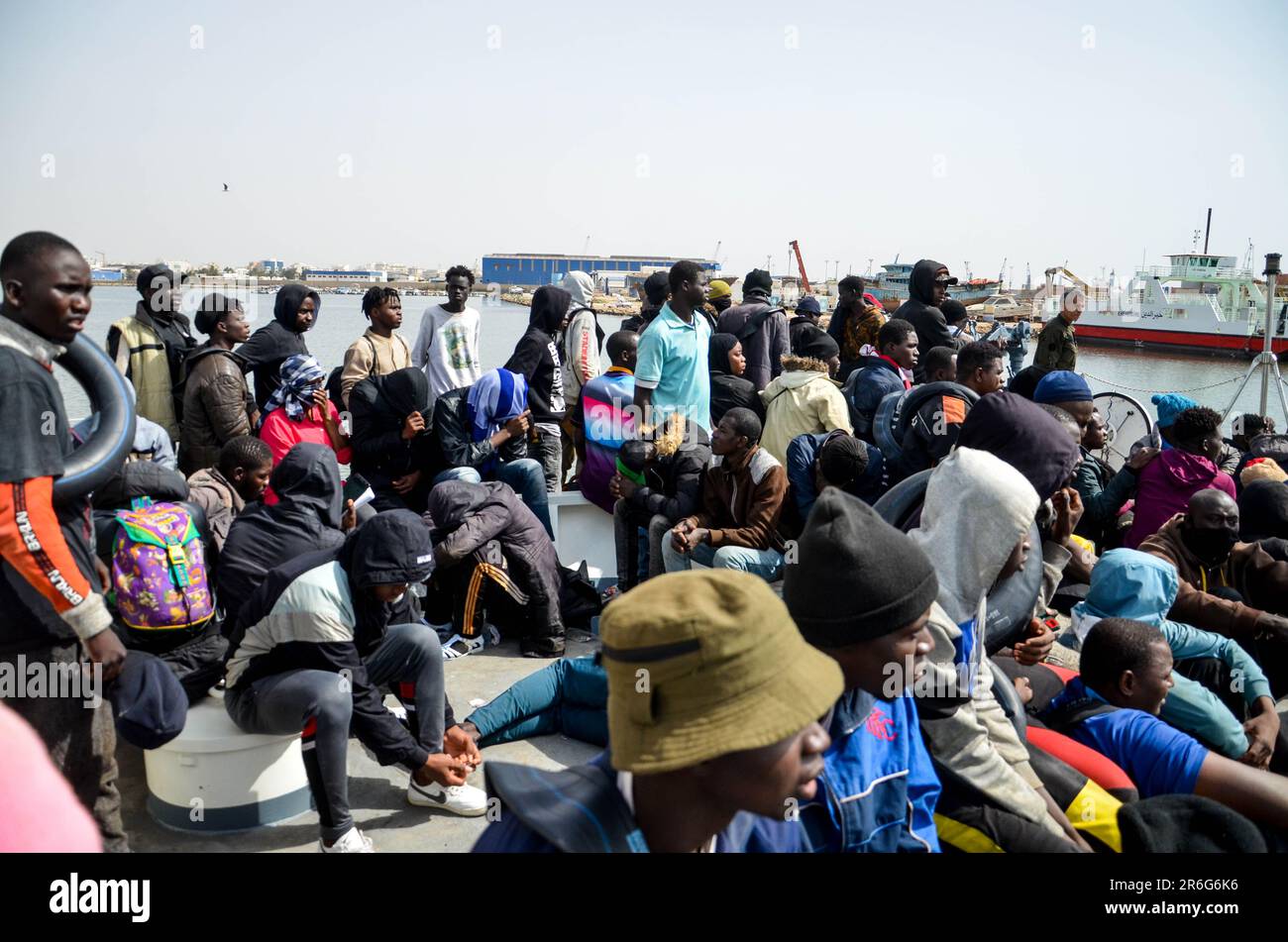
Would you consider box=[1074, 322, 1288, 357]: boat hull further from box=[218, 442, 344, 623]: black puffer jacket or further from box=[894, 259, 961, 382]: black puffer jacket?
box=[218, 442, 344, 623]: black puffer jacket

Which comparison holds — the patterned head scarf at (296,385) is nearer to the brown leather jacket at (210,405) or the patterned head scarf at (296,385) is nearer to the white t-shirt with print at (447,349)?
the brown leather jacket at (210,405)

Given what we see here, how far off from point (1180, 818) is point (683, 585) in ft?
6.24

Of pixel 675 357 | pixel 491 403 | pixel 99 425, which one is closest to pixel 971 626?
pixel 99 425

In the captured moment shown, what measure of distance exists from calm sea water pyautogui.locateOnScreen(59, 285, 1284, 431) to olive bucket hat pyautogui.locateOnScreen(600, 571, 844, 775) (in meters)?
3.49

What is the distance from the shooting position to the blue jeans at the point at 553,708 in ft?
13.0

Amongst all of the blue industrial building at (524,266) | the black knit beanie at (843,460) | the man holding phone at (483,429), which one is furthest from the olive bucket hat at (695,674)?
the blue industrial building at (524,266)

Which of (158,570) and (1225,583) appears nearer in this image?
(158,570)

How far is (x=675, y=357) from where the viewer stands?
5770 millimetres

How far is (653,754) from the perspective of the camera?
4.46 feet

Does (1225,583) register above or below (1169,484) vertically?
below

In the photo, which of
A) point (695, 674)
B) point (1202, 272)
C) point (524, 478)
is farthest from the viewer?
point (1202, 272)

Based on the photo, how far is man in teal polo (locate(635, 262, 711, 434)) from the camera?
5.70 metres

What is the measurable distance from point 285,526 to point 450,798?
1.19 metres
